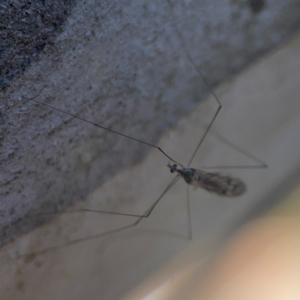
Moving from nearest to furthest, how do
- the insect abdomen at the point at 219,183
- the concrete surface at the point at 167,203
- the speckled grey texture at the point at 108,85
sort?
the speckled grey texture at the point at 108,85 < the concrete surface at the point at 167,203 < the insect abdomen at the point at 219,183

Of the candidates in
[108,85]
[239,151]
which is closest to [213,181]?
[239,151]

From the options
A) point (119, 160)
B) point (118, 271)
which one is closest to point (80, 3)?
point (119, 160)

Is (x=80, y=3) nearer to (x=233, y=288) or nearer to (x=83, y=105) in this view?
(x=83, y=105)

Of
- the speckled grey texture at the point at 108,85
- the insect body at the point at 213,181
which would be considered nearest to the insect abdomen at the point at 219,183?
the insect body at the point at 213,181

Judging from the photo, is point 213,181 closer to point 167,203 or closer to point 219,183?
point 219,183

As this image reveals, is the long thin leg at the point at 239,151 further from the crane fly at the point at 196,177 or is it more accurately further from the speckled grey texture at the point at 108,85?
the speckled grey texture at the point at 108,85

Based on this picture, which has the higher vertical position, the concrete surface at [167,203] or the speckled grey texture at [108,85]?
the speckled grey texture at [108,85]
